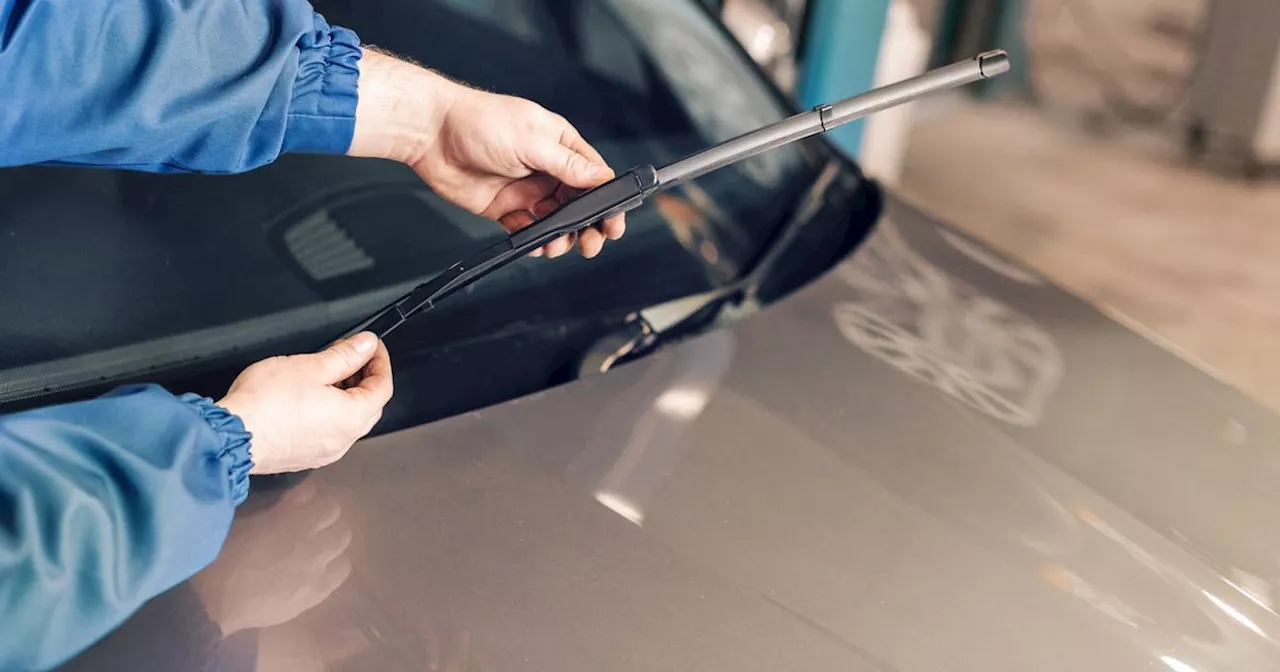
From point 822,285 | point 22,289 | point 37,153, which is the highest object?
point 822,285

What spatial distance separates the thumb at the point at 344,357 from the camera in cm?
92

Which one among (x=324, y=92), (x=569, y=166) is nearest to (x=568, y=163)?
(x=569, y=166)

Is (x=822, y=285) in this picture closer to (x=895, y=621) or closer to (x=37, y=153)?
(x=895, y=621)

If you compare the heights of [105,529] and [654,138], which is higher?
[654,138]

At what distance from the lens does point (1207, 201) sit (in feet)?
13.2

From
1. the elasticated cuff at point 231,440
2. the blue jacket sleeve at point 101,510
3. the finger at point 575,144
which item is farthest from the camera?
the finger at point 575,144

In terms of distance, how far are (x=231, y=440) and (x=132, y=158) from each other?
1.08 feet

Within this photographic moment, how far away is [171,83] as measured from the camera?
0.96m

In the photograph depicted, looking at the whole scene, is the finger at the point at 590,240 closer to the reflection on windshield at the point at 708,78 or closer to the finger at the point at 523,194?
the finger at the point at 523,194

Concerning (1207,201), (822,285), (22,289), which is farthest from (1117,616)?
(1207,201)

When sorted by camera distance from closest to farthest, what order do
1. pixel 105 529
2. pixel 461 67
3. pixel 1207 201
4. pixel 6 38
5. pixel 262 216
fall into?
pixel 105 529
pixel 6 38
pixel 262 216
pixel 461 67
pixel 1207 201

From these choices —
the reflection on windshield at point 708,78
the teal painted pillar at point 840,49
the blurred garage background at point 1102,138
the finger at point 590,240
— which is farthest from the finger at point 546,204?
the teal painted pillar at point 840,49

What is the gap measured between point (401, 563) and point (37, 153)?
47cm

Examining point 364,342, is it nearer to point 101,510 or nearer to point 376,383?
point 376,383
